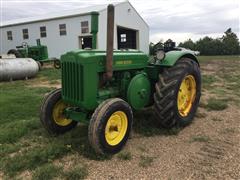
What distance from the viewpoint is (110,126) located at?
12.1 ft

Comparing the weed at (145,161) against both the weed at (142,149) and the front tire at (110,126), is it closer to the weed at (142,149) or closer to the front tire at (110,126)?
the weed at (142,149)

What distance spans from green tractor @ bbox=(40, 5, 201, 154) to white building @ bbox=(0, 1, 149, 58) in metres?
14.5

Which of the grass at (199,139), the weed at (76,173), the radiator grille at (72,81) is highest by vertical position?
Result: the radiator grille at (72,81)

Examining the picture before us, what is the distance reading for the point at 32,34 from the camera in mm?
22828

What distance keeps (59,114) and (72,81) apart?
870 mm

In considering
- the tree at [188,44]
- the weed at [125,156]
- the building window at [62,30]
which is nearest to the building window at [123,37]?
Result: the building window at [62,30]

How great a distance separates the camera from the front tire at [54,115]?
420 cm

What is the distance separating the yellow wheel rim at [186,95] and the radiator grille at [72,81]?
2.02 meters

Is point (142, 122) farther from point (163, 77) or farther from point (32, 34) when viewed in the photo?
point (32, 34)

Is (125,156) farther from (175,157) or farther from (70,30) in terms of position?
(70,30)

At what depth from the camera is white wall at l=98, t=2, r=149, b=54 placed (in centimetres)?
1994

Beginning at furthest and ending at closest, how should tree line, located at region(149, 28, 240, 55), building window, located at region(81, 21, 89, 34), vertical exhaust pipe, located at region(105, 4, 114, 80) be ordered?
tree line, located at region(149, 28, 240, 55) → building window, located at region(81, 21, 89, 34) → vertical exhaust pipe, located at region(105, 4, 114, 80)

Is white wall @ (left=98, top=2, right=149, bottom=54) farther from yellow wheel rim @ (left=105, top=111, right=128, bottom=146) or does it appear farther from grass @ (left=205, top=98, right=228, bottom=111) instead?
yellow wheel rim @ (left=105, top=111, right=128, bottom=146)

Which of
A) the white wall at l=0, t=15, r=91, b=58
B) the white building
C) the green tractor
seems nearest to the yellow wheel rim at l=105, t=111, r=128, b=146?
the green tractor
